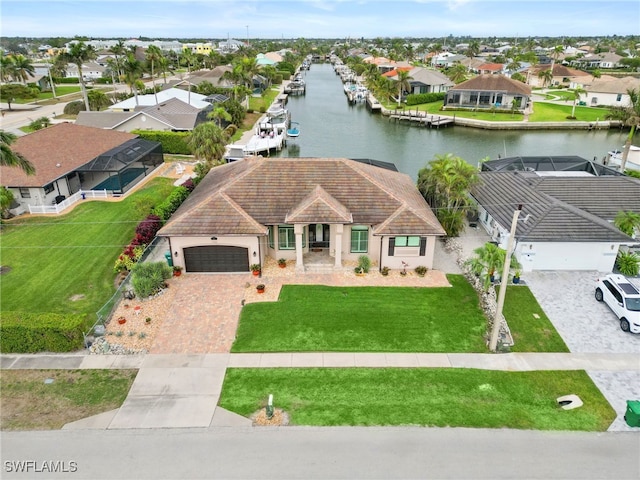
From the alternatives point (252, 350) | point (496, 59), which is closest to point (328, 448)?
point (252, 350)

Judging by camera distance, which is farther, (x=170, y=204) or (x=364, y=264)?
(x=170, y=204)

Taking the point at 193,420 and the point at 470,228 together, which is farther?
the point at 470,228

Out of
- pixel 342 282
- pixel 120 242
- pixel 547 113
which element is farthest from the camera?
pixel 547 113

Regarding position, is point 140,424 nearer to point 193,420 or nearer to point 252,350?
point 193,420

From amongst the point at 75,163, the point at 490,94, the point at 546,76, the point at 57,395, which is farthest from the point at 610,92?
the point at 57,395

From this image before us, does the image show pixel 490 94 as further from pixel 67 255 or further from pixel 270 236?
pixel 67 255

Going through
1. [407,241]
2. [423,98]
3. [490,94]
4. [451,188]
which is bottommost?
[407,241]

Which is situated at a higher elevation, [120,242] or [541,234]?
[541,234]
